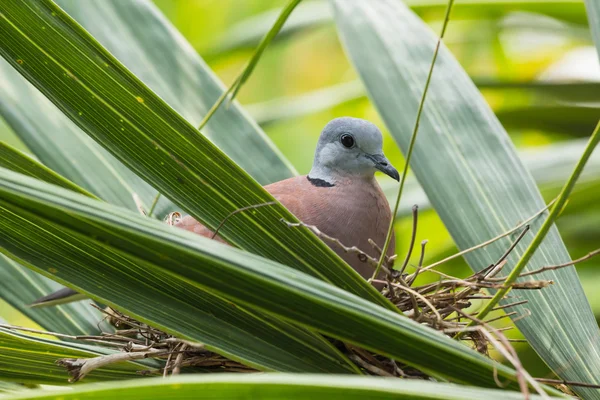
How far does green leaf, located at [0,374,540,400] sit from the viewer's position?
46 cm

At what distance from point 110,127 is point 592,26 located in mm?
540

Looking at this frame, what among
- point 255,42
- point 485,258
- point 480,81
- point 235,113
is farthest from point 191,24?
point 485,258

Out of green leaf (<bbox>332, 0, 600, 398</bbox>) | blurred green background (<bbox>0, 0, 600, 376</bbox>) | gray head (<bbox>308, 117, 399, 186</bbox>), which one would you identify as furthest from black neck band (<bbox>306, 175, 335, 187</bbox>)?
blurred green background (<bbox>0, 0, 600, 376</bbox>)

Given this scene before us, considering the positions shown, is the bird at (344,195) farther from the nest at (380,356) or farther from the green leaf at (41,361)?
the green leaf at (41,361)

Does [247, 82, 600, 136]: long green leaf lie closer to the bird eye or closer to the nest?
the bird eye

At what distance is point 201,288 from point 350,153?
77 centimetres

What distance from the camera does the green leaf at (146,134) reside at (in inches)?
27.7

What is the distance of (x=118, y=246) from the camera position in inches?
21.7

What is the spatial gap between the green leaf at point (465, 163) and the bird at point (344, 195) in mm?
174

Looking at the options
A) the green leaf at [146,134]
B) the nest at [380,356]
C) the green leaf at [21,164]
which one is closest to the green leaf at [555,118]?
the nest at [380,356]

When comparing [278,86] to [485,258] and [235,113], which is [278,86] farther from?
[485,258]

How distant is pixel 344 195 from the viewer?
4.18 ft

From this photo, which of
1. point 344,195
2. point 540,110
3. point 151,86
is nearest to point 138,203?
point 151,86

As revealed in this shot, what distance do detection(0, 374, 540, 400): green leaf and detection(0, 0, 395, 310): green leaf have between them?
25 centimetres
